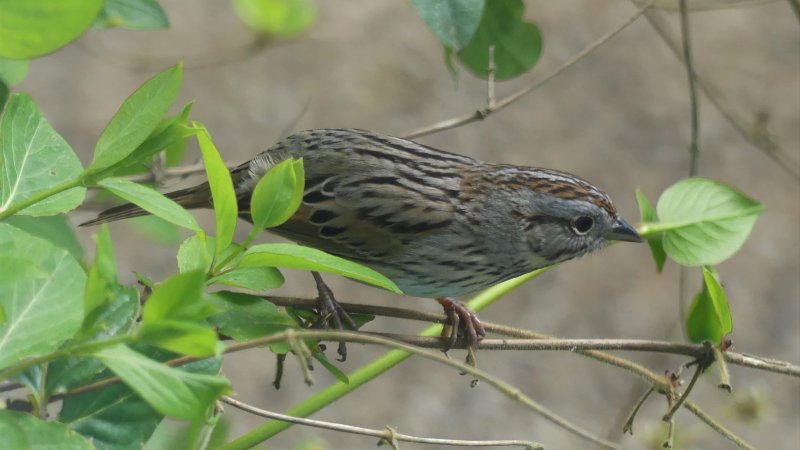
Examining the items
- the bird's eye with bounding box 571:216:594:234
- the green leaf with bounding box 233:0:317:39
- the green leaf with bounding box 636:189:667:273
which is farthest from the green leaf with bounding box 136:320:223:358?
the green leaf with bounding box 233:0:317:39

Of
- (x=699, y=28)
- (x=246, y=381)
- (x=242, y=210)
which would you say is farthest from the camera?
(x=699, y=28)

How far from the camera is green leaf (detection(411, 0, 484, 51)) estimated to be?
1546 mm

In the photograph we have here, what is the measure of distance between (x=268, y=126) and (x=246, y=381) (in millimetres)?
1713

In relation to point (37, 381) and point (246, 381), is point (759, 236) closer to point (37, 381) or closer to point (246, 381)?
point (246, 381)

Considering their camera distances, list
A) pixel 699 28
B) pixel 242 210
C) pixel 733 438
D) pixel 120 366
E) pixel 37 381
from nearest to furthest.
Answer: pixel 120 366 → pixel 37 381 → pixel 733 438 → pixel 242 210 → pixel 699 28

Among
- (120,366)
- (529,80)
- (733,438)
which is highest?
(120,366)

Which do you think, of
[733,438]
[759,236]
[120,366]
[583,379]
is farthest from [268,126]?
[120,366]

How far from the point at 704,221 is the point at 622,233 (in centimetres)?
42

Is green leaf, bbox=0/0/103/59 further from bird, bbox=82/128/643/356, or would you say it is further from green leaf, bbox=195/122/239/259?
bird, bbox=82/128/643/356

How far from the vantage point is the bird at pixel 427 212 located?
7.63 feet

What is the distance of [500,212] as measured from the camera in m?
2.49

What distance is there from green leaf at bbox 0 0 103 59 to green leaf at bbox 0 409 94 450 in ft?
1.19

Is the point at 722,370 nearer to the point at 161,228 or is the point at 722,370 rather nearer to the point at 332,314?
the point at 332,314

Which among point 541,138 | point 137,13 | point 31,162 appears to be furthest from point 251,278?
point 541,138
